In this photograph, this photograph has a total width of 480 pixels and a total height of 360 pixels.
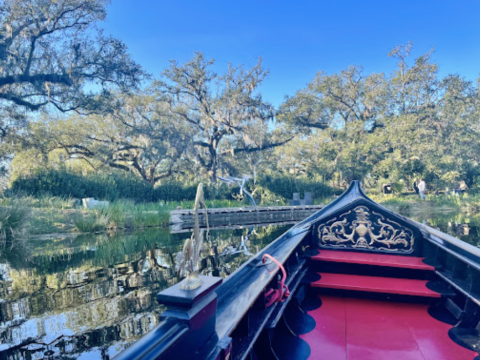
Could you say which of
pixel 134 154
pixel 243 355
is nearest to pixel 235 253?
pixel 243 355

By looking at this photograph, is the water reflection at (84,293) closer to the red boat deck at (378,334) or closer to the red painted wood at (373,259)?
the red boat deck at (378,334)

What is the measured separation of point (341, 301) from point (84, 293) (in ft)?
8.42

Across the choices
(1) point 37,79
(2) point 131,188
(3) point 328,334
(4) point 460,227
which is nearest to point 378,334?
(3) point 328,334

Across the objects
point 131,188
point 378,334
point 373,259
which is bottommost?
point 378,334

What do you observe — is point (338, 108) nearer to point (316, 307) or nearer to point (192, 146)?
point (192, 146)

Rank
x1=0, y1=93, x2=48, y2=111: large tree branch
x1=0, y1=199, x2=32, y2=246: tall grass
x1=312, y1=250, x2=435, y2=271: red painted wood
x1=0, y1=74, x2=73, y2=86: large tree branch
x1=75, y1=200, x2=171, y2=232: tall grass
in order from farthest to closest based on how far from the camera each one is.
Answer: x1=0, y1=93, x2=48, y2=111: large tree branch → x1=0, y1=74, x2=73, y2=86: large tree branch → x1=75, y1=200, x2=171, y2=232: tall grass → x1=0, y1=199, x2=32, y2=246: tall grass → x1=312, y1=250, x2=435, y2=271: red painted wood

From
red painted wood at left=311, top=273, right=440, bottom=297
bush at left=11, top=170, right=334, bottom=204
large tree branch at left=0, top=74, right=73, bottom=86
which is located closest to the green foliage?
bush at left=11, top=170, right=334, bottom=204

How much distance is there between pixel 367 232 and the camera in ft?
8.95

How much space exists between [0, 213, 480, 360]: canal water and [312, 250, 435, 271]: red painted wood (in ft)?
5.03

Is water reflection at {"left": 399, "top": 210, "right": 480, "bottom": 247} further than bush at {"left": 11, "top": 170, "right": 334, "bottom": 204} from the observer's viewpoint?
No

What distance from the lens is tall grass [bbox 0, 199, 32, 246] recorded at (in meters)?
6.31

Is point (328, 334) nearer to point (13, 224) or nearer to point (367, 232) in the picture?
point (367, 232)

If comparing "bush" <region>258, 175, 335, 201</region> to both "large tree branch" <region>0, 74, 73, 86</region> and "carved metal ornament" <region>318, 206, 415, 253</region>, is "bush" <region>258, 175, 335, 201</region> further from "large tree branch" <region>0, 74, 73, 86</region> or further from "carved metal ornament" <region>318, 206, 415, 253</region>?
"carved metal ornament" <region>318, 206, 415, 253</region>

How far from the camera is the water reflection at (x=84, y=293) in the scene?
6.95 feet
